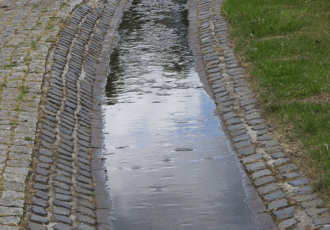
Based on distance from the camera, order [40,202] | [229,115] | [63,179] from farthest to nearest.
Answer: [229,115], [63,179], [40,202]

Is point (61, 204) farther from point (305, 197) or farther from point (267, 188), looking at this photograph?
point (305, 197)

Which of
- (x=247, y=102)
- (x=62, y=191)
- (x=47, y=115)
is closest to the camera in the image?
(x=62, y=191)

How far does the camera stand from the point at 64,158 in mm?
6207

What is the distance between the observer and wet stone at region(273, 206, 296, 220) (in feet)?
17.0

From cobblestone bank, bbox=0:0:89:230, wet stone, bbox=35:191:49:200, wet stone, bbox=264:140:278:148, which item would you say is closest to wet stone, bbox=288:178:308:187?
wet stone, bbox=264:140:278:148

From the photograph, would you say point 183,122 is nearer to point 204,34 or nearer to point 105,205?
point 105,205

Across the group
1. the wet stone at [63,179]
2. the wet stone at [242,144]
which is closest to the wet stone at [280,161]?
the wet stone at [242,144]

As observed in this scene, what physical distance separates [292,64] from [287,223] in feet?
12.9

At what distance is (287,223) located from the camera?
16.6 ft

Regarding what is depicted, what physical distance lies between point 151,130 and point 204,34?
4277 mm

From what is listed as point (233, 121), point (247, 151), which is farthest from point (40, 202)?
point (233, 121)

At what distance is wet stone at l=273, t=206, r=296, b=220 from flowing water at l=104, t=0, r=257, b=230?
0.27m

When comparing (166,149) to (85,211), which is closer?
(85,211)

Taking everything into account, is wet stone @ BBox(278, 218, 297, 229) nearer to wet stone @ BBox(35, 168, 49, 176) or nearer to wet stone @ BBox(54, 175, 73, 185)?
wet stone @ BBox(54, 175, 73, 185)
